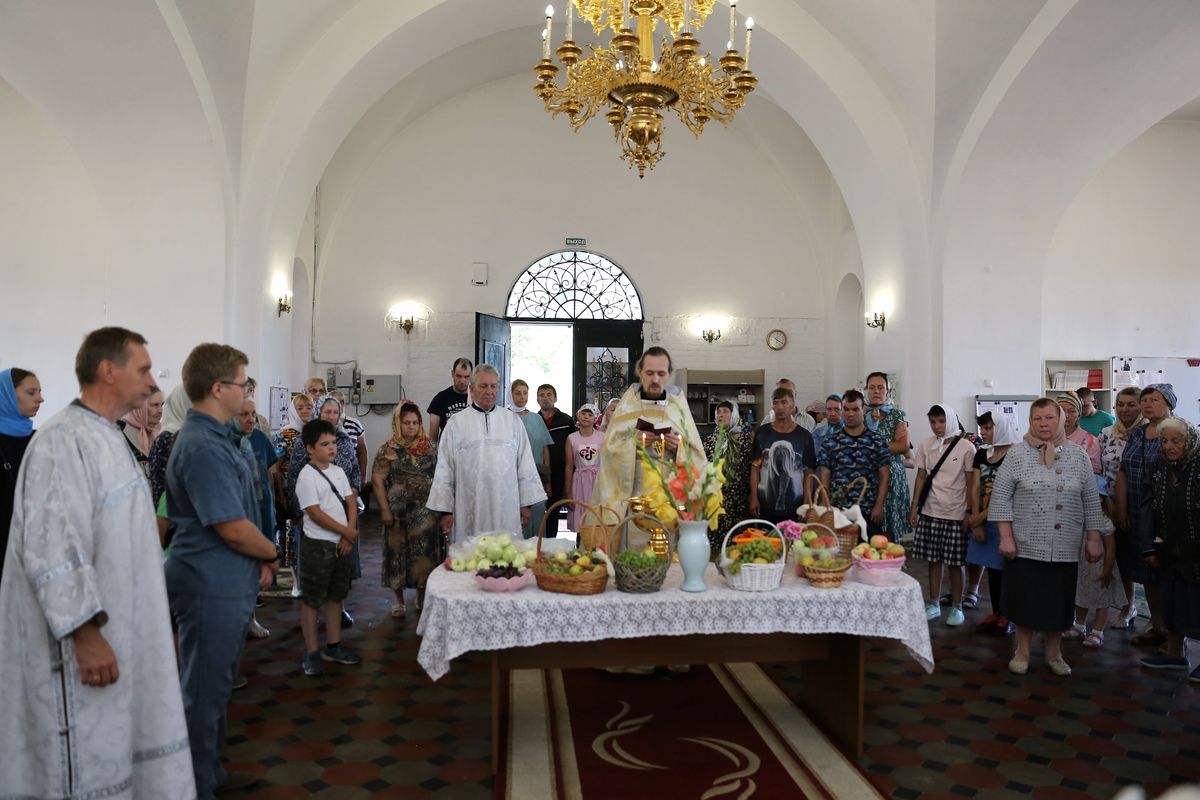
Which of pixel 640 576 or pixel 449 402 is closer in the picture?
pixel 640 576

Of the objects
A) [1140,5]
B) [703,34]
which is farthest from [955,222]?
[703,34]

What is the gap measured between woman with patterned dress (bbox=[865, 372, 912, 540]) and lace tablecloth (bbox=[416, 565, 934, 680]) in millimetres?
3554

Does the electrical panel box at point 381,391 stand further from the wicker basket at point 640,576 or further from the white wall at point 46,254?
the wicker basket at point 640,576

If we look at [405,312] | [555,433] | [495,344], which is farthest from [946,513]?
[405,312]

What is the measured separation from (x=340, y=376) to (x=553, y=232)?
4.20 metres

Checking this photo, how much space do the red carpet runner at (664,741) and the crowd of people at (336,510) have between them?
1.07m

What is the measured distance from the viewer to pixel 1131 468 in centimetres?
599

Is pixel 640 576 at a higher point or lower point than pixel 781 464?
lower

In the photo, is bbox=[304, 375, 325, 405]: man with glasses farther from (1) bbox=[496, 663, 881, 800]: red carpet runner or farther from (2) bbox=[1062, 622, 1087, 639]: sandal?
(2) bbox=[1062, 622, 1087, 639]: sandal

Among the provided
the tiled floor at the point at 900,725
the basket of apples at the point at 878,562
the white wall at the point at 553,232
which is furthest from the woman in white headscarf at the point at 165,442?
the white wall at the point at 553,232

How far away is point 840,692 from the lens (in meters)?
4.27

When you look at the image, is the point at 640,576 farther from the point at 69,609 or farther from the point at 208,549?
the point at 69,609

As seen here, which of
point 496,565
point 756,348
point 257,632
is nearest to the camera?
point 496,565

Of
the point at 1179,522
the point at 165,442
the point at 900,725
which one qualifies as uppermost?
the point at 165,442
